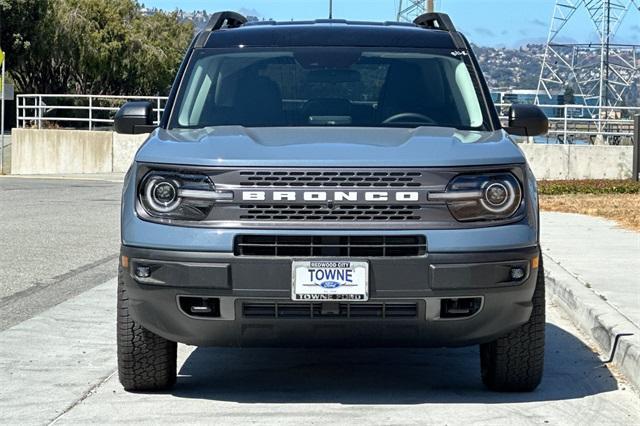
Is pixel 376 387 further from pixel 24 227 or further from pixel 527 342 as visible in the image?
pixel 24 227

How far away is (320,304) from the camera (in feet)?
19.2

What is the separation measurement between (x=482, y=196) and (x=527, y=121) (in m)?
1.51

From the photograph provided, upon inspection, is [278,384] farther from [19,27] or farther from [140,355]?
[19,27]

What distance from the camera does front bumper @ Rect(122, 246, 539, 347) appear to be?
580 cm

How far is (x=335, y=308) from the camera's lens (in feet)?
19.2

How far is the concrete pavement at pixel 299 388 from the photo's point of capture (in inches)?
241

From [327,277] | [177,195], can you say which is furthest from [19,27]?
[327,277]

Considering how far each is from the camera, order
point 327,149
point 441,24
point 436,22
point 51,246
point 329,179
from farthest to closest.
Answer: point 51,246
point 436,22
point 441,24
point 327,149
point 329,179

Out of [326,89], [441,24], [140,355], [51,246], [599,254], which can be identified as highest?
[441,24]

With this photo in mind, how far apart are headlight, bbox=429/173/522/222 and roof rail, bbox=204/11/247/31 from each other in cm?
237

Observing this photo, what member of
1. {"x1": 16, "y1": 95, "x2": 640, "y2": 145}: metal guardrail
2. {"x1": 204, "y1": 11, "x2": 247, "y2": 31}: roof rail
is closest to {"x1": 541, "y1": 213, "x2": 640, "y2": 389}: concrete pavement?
{"x1": 204, "y1": 11, "x2": 247, "y2": 31}: roof rail

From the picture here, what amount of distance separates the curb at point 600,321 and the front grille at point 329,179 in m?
1.93

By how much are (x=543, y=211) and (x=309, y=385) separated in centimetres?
1222

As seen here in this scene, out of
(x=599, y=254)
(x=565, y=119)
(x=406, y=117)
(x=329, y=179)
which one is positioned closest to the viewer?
(x=329, y=179)
